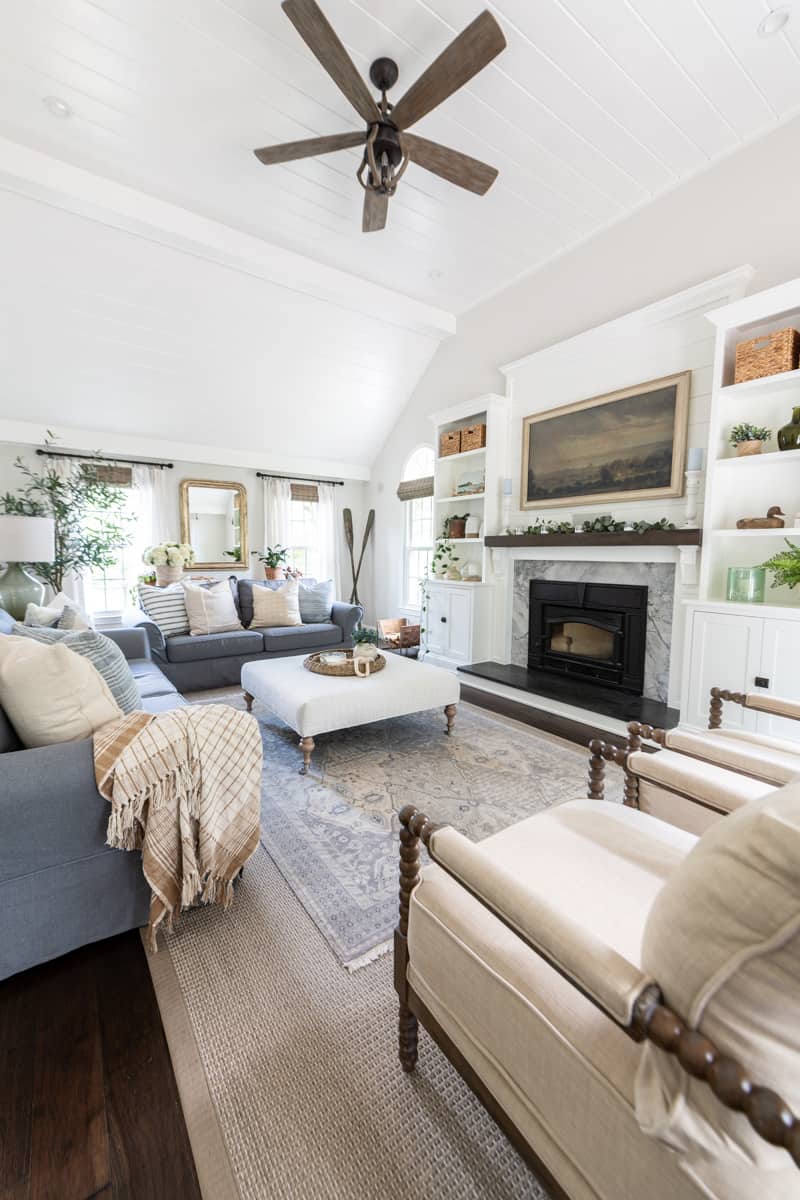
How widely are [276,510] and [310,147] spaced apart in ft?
14.0

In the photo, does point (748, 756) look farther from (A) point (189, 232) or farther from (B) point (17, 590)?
(A) point (189, 232)

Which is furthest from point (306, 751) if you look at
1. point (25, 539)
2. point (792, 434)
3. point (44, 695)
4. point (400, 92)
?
point (400, 92)

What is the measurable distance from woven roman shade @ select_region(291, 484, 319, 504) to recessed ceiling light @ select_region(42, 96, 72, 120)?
12.8 ft

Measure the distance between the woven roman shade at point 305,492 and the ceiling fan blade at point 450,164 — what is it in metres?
4.29

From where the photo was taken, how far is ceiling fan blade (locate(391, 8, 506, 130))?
174 centimetres

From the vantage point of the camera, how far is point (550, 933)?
2.40ft

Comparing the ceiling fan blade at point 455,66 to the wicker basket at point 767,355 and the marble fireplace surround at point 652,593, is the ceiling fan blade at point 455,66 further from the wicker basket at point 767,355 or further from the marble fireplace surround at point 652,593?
the marble fireplace surround at point 652,593

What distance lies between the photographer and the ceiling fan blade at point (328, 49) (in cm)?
169

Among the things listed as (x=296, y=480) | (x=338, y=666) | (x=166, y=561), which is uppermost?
(x=296, y=480)

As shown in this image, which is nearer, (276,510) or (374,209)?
(374,209)

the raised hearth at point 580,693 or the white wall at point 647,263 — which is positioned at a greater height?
the white wall at point 647,263

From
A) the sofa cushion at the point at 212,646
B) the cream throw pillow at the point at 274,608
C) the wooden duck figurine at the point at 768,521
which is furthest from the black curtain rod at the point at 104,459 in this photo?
the wooden duck figurine at the point at 768,521

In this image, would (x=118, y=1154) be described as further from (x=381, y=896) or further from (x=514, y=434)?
(x=514, y=434)

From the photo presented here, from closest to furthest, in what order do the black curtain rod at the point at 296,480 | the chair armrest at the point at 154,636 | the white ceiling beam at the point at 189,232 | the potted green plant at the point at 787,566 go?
the potted green plant at the point at 787,566 < the white ceiling beam at the point at 189,232 < the chair armrest at the point at 154,636 < the black curtain rod at the point at 296,480
